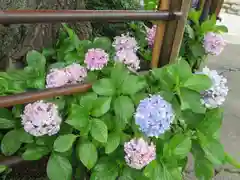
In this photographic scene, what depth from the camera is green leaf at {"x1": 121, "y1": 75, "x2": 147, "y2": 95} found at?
106 cm

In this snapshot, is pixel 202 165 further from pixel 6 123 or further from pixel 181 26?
pixel 6 123

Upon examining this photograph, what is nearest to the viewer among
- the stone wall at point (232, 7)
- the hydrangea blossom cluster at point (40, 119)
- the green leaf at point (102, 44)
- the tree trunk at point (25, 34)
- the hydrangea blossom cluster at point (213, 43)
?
the hydrangea blossom cluster at point (40, 119)

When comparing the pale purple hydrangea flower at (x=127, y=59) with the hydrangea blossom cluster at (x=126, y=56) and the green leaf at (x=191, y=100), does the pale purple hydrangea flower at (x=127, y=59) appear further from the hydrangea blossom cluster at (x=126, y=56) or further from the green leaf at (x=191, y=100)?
the green leaf at (x=191, y=100)

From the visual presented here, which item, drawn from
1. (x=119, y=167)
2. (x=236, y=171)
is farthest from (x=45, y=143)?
(x=236, y=171)

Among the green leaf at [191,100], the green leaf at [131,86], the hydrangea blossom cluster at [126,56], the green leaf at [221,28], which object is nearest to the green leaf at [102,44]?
the hydrangea blossom cluster at [126,56]

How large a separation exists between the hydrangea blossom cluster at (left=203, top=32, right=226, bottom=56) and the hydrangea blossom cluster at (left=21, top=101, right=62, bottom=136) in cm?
108

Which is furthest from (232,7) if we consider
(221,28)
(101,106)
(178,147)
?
(101,106)

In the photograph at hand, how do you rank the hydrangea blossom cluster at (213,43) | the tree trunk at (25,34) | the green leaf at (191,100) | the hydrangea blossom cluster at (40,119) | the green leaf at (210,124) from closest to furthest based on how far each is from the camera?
the hydrangea blossom cluster at (40,119) < the green leaf at (191,100) < the green leaf at (210,124) < the tree trunk at (25,34) < the hydrangea blossom cluster at (213,43)

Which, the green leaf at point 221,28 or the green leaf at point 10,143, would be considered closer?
the green leaf at point 10,143

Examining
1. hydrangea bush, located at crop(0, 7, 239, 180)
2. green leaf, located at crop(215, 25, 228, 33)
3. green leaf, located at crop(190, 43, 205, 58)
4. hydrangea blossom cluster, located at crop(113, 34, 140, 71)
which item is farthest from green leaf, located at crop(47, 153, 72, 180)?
green leaf, located at crop(215, 25, 228, 33)

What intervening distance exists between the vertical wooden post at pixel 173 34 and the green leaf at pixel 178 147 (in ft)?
1.17

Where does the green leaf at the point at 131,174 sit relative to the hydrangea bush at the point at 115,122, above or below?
below

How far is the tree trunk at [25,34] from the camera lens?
1.56 metres

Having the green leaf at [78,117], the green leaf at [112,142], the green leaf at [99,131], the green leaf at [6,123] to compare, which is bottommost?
the green leaf at [112,142]
